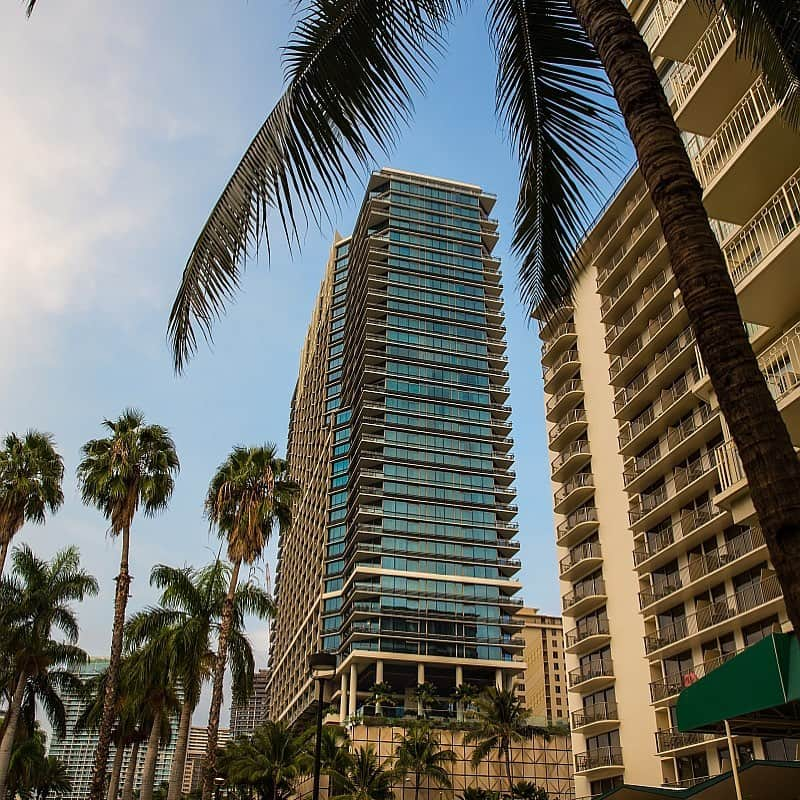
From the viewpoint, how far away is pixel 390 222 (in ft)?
371

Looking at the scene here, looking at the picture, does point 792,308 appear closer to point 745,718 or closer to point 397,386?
point 745,718

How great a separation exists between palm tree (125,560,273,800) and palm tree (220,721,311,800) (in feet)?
44.8

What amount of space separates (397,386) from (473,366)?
11.2 meters

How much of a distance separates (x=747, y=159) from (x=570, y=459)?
101ft

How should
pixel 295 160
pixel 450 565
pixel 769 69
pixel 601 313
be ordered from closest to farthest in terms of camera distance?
pixel 295 160 → pixel 769 69 → pixel 601 313 → pixel 450 565

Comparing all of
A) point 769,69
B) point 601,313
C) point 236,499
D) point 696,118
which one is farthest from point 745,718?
point 601,313

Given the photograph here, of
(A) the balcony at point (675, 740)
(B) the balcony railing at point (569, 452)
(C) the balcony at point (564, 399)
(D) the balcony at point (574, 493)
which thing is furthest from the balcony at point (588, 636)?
(C) the balcony at point (564, 399)

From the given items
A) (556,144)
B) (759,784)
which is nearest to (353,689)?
(759,784)

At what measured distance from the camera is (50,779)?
73.1 m

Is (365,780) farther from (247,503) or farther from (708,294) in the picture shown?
(708,294)

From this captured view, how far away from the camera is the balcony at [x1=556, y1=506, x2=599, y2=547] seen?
4659 centimetres

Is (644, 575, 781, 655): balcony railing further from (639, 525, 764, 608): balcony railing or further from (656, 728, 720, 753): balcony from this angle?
(656, 728, 720, 753): balcony

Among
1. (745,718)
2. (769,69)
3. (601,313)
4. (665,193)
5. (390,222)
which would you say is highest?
(390,222)

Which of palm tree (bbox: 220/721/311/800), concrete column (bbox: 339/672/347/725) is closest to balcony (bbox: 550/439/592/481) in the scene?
palm tree (bbox: 220/721/311/800)
